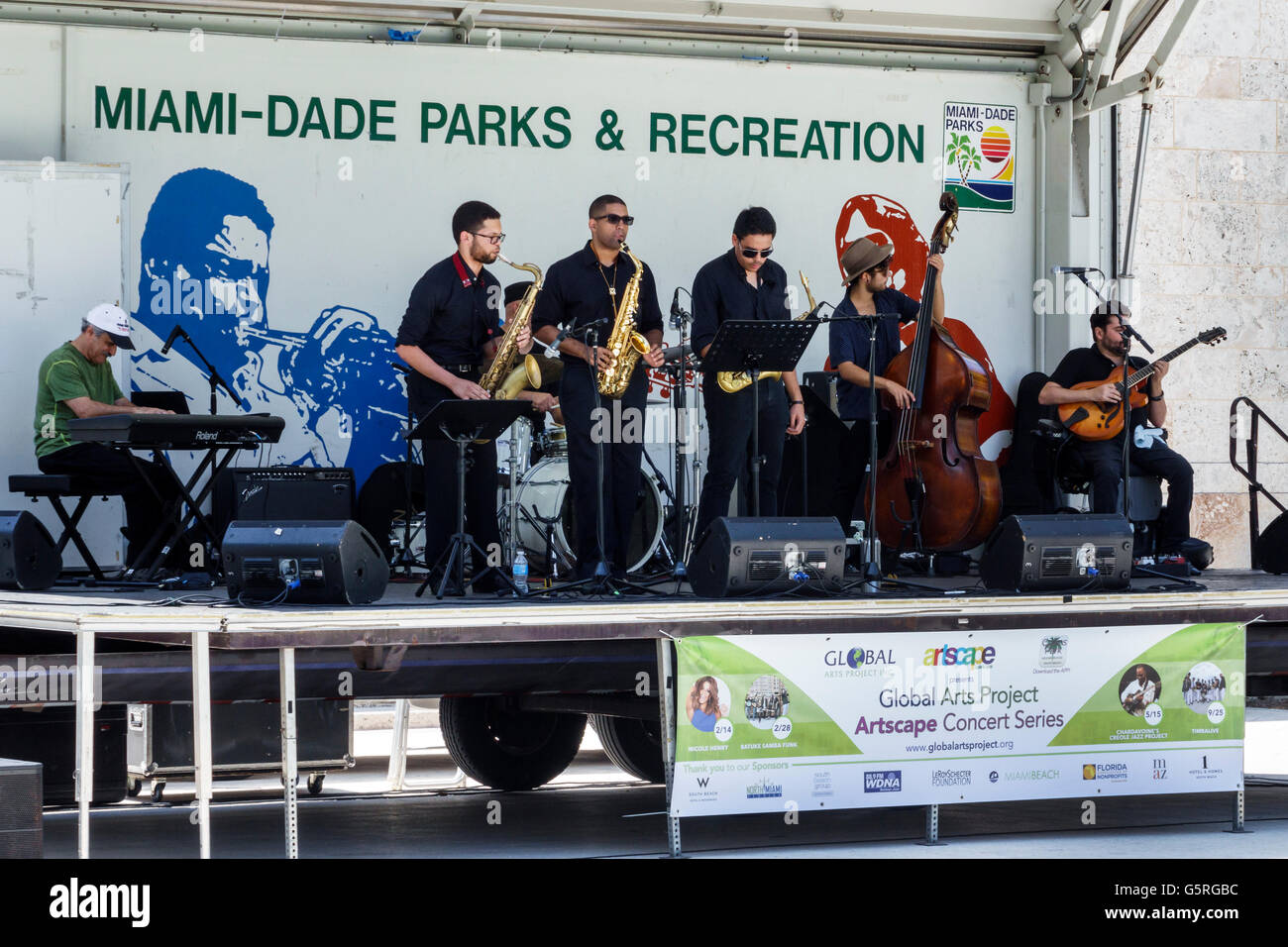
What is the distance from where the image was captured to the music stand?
595 centimetres

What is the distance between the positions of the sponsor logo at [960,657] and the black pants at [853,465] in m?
1.63

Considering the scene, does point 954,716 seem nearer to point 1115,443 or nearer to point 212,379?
point 1115,443

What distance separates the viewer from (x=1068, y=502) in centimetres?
884

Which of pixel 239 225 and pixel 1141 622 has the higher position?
pixel 239 225

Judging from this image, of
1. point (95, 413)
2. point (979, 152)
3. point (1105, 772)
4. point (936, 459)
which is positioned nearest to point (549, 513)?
point (936, 459)

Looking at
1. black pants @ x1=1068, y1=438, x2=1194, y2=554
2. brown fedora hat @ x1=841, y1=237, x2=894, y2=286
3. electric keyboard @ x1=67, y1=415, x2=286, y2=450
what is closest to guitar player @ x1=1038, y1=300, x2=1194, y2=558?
black pants @ x1=1068, y1=438, x2=1194, y2=554

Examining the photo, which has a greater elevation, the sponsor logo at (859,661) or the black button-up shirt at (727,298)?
the black button-up shirt at (727,298)

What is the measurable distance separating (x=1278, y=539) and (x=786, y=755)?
2.91m

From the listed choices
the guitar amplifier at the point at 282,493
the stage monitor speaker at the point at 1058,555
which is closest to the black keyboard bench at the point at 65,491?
the guitar amplifier at the point at 282,493

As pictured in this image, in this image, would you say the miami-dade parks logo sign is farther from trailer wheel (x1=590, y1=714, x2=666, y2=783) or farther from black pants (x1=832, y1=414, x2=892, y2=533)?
trailer wheel (x1=590, y1=714, x2=666, y2=783)

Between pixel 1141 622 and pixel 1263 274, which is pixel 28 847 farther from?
pixel 1263 274

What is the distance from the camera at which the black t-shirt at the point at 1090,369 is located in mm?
8070

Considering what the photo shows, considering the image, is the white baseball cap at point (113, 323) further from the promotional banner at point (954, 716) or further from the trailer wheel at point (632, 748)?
the promotional banner at point (954, 716)
